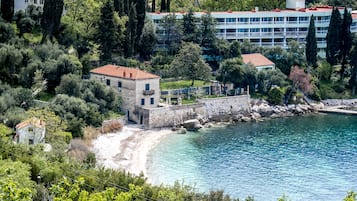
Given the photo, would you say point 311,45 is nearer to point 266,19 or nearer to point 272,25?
point 272,25

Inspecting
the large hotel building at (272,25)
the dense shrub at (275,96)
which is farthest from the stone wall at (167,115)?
the large hotel building at (272,25)

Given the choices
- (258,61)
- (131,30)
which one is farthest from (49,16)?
(258,61)

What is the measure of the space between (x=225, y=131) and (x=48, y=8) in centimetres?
1684

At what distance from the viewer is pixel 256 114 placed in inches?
2309

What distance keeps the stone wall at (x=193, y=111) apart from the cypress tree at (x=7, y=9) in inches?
525

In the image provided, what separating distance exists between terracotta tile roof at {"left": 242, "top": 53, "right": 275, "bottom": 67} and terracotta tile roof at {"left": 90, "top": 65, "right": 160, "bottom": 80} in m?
12.2

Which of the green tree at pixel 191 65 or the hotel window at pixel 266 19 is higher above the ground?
the hotel window at pixel 266 19

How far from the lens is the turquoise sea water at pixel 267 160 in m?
39.2

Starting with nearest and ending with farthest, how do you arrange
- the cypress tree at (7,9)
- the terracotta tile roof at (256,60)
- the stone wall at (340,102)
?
1. the cypress tree at (7,9)
2. the terracotta tile roof at (256,60)
3. the stone wall at (340,102)

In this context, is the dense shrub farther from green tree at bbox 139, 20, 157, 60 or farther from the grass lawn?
green tree at bbox 139, 20, 157, 60

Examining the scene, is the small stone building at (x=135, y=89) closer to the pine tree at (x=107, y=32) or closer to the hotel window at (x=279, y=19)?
the pine tree at (x=107, y=32)

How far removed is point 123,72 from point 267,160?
14.6 m

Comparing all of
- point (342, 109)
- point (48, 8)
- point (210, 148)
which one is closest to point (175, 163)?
point (210, 148)

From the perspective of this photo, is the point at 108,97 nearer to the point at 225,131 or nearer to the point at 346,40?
the point at 225,131
